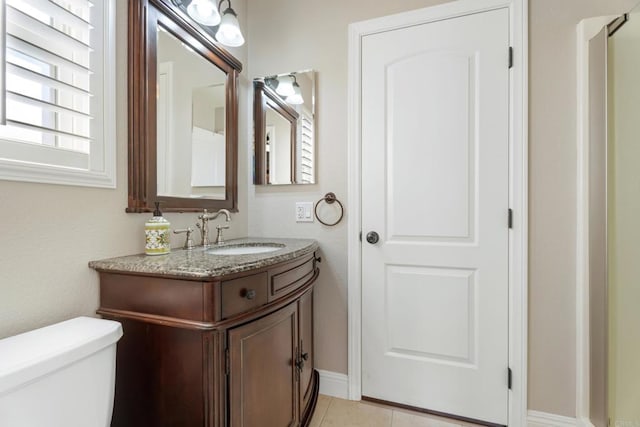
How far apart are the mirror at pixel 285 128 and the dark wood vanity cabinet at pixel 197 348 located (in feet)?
2.71

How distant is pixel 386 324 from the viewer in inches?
66.3

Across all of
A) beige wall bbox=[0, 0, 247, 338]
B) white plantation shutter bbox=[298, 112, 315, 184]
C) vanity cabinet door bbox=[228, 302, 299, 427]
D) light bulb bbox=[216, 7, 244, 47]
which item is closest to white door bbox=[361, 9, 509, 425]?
white plantation shutter bbox=[298, 112, 315, 184]

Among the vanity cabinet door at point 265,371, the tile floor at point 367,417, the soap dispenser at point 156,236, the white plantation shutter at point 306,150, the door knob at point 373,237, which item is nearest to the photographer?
the vanity cabinet door at point 265,371

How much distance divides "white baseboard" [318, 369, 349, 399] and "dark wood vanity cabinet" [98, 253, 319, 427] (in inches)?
26.4

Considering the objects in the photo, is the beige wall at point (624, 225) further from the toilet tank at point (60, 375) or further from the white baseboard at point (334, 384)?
the toilet tank at point (60, 375)

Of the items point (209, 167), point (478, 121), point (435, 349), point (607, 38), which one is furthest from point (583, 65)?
point (209, 167)

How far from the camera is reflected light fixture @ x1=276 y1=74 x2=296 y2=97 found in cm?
185

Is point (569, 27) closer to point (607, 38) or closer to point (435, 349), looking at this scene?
point (607, 38)

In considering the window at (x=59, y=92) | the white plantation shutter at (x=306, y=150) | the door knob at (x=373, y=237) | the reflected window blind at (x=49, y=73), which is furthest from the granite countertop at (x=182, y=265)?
the white plantation shutter at (x=306, y=150)

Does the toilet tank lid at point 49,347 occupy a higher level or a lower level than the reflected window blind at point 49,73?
lower

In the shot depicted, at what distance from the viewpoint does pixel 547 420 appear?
4.74 ft

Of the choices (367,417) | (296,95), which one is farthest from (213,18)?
(367,417)

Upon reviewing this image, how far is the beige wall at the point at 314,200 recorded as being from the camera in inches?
35.5

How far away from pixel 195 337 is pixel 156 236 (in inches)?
17.4
